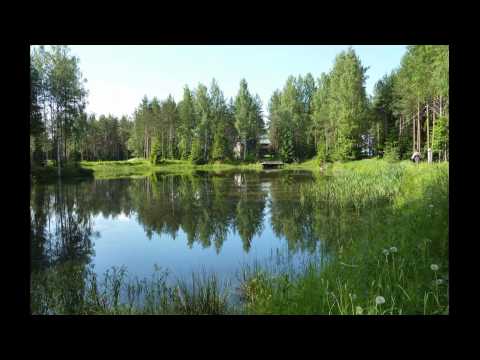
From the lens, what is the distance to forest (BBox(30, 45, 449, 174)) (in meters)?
30.8

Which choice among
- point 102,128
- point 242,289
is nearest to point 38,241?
point 242,289

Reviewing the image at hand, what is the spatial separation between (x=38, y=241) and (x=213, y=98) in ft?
174

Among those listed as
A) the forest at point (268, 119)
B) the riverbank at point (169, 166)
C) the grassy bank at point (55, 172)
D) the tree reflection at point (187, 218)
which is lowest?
the tree reflection at point (187, 218)

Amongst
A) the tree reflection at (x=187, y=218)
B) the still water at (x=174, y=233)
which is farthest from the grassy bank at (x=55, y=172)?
the still water at (x=174, y=233)

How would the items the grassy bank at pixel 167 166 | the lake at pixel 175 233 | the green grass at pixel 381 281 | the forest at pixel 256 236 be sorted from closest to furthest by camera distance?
the green grass at pixel 381 281 < the forest at pixel 256 236 < the lake at pixel 175 233 < the grassy bank at pixel 167 166

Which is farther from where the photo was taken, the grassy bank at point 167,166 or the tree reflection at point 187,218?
the grassy bank at point 167,166

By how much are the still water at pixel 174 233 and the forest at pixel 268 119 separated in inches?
443

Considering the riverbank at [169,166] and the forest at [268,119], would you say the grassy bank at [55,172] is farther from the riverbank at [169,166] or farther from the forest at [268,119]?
the riverbank at [169,166]

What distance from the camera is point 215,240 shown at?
31.9 feet

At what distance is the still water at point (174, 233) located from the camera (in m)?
8.05

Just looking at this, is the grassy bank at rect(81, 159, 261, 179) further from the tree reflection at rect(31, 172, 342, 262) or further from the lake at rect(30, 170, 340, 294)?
the lake at rect(30, 170, 340, 294)

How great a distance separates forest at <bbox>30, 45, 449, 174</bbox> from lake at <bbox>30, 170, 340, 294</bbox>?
11300 mm

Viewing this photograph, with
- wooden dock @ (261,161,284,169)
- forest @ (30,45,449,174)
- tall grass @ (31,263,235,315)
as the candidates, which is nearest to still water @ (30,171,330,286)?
tall grass @ (31,263,235,315)

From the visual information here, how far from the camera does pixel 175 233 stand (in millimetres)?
10703
